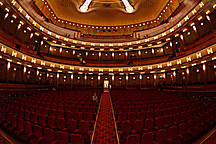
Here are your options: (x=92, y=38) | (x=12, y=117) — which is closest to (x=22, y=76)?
(x=12, y=117)

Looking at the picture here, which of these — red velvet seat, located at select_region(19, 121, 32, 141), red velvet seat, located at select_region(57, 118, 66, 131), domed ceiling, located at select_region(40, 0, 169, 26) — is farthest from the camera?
domed ceiling, located at select_region(40, 0, 169, 26)

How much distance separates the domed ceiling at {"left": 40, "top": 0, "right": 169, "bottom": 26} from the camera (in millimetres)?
20133

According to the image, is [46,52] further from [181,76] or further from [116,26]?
[181,76]

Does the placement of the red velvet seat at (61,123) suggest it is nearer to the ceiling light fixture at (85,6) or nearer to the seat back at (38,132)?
the seat back at (38,132)

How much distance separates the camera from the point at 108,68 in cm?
1980

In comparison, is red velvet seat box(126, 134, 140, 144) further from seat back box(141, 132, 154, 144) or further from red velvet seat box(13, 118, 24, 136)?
red velvet seat box(13, 118, 24, 136)

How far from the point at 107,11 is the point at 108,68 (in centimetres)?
1248

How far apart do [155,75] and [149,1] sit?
13.9 m

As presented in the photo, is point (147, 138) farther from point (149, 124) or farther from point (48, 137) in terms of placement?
point (48, 137)

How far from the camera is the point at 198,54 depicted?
11492 mm

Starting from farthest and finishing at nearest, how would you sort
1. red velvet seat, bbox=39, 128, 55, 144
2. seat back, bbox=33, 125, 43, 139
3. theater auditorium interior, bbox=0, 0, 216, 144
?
theater auditorium interior, bbox=0, 0, 216, 144
seat back, bbox=33, 125, 43, 139
red velvet seat, bbox=39, 128, 55, 144

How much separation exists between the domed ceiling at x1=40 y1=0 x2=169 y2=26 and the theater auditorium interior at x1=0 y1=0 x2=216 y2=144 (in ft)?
0.61

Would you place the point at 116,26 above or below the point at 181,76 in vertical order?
above

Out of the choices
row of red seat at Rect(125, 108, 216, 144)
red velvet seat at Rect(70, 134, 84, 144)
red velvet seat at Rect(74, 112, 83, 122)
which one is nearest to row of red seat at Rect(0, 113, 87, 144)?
red velvet seat at Rect(70, 134, 84, 144)
